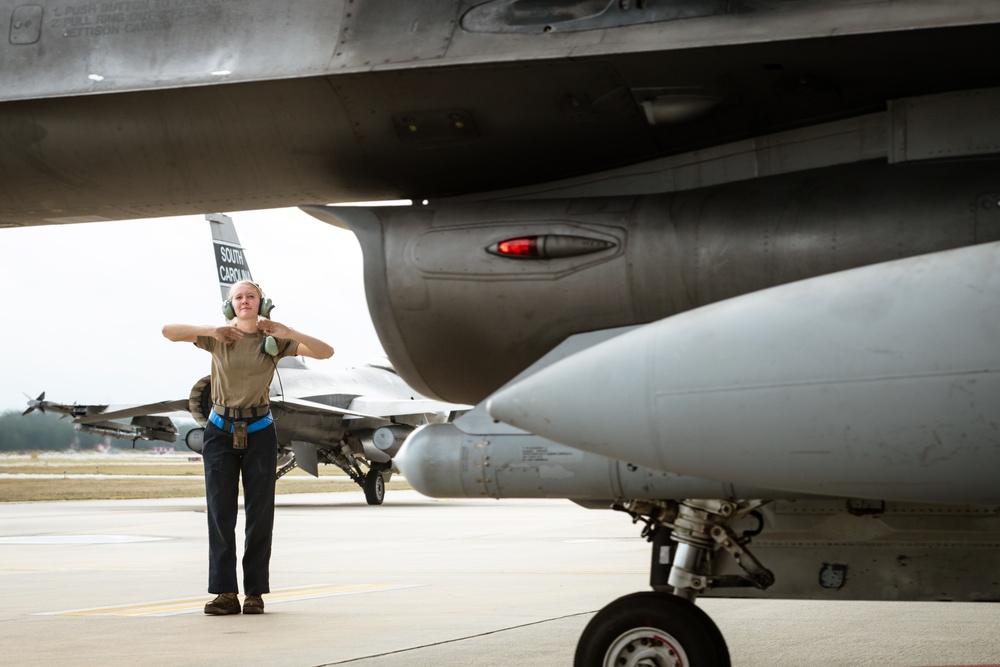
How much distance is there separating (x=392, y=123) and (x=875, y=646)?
3.27m

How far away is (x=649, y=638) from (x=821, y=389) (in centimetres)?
123

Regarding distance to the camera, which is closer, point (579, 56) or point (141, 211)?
point (579, 56)

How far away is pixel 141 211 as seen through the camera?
5.46m

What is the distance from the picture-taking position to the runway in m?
5.09

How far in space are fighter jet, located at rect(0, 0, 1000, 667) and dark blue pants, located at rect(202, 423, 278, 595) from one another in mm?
1748

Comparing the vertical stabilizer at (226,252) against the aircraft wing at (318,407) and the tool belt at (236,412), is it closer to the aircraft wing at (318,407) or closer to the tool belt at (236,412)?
the aircraft wing at (318,407)

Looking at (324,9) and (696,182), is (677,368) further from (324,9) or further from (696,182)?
(324,9)

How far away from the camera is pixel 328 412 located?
24.9 metres

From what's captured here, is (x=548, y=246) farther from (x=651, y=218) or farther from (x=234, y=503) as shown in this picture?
(x=234, y=503)

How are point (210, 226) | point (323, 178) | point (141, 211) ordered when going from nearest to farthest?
1. point (323, 178)
2. point (141, 211)
3. point (210, 226)

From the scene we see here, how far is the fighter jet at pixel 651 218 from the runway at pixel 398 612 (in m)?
1.06

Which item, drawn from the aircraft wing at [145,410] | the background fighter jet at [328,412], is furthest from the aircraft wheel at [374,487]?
the aircraft wing at [145,410]

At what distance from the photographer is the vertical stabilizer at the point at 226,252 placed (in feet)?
80.6

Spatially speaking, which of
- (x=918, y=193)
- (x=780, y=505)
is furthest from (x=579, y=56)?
(x=780, y=505)
